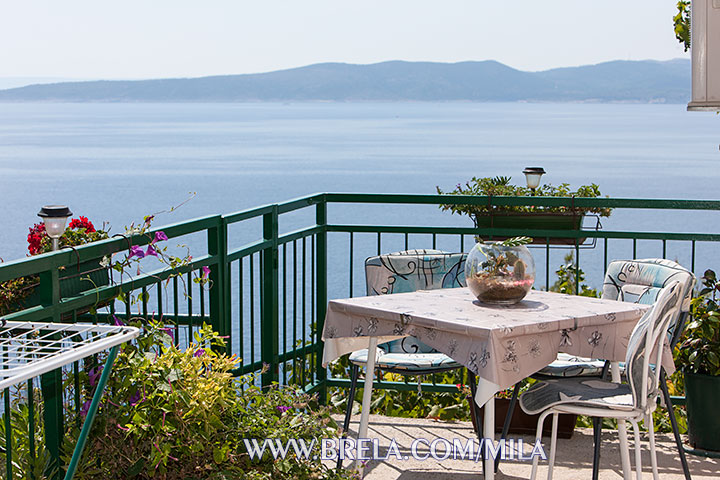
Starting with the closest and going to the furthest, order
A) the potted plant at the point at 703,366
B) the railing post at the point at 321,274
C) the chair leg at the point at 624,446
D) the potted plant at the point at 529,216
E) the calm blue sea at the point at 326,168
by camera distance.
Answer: the chair leg at the point at 624,446, the potted plant at the point at 703,366, the railing post at the point at 321,274, the potted plant at the point at 529,216, the calm blue sea at the point at 326,168

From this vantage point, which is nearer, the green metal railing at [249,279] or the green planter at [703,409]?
the green metal railing at [249,279]

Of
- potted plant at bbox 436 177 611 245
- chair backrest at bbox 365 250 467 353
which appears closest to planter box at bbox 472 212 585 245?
potted plant at bbox 436 177 611 245

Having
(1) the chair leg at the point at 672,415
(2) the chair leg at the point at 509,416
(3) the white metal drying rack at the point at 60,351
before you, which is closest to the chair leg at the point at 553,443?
(2) the chair leg at the point at 509,416

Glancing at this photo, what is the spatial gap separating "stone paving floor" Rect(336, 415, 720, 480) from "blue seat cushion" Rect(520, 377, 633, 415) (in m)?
0.83

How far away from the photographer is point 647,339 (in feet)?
9.92

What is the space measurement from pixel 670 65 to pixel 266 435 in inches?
2411

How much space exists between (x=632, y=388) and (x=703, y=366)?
4.55 feet

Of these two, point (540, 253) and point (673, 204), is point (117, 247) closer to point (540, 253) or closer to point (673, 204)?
point (673, 204)

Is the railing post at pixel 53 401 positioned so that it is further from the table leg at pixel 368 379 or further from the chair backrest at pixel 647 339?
the chair backrest at pixel 647 339

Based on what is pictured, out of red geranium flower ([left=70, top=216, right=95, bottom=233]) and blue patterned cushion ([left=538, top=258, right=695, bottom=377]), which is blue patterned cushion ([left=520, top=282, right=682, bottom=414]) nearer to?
blue patterned cushion ([left=538, top=258, right=695, bottom=377])

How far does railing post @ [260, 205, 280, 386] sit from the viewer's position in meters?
4.43

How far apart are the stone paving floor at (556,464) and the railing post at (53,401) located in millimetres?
1598

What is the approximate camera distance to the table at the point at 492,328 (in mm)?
3215

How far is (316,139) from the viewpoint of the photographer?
59188 mm
